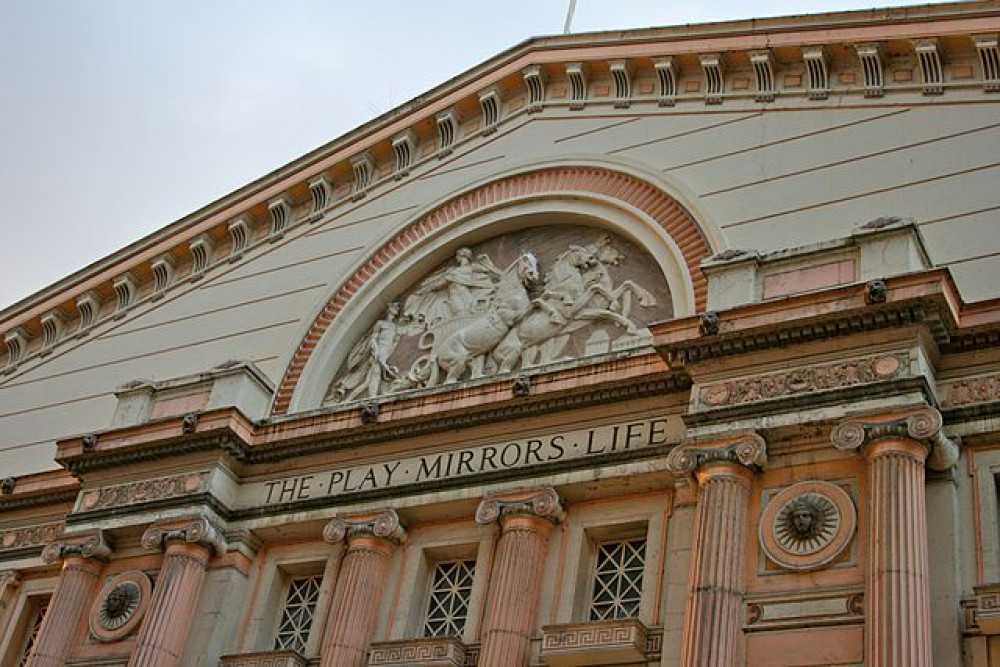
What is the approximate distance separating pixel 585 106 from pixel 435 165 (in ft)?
9.77

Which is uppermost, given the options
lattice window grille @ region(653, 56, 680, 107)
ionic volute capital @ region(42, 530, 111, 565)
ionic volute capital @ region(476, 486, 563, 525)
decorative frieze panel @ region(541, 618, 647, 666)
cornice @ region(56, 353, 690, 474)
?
lattice window grille @ region(653, 56, 680, 107)

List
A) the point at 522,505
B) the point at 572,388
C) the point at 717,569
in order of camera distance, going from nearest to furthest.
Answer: the point at 717,569 → the point at 522,505 → the point at 572,388

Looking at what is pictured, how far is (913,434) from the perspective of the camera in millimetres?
15969

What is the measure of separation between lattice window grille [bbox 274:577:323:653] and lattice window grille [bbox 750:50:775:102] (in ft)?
32.2

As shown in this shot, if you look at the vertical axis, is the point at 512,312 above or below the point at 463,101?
below

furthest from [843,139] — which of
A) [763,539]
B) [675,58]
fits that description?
[763,539]

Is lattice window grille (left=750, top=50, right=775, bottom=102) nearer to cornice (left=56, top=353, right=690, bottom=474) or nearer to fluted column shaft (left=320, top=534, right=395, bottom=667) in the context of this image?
cornice (left=56, top=353, right=690, bottom=474)

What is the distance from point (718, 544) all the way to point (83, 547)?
10535mm

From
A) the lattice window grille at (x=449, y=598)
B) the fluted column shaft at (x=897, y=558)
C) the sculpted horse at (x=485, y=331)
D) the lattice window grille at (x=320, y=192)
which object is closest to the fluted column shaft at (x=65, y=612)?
the lattice window grille at (x=449, y=598)

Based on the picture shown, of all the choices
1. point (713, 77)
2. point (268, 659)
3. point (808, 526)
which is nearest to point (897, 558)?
point (808, 526)

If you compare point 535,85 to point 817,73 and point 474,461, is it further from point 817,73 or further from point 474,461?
point 474,461

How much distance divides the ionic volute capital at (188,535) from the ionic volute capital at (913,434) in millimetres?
9463

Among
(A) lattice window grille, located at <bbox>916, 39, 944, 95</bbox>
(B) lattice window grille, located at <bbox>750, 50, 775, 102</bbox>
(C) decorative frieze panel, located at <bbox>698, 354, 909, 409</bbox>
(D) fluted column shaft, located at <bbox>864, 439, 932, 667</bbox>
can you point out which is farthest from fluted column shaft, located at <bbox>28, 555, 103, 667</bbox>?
(A) lattice window grille, located at <bbox>916, 39, 944, 95</bbox>

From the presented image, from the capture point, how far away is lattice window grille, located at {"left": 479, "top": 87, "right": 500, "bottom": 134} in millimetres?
25031
